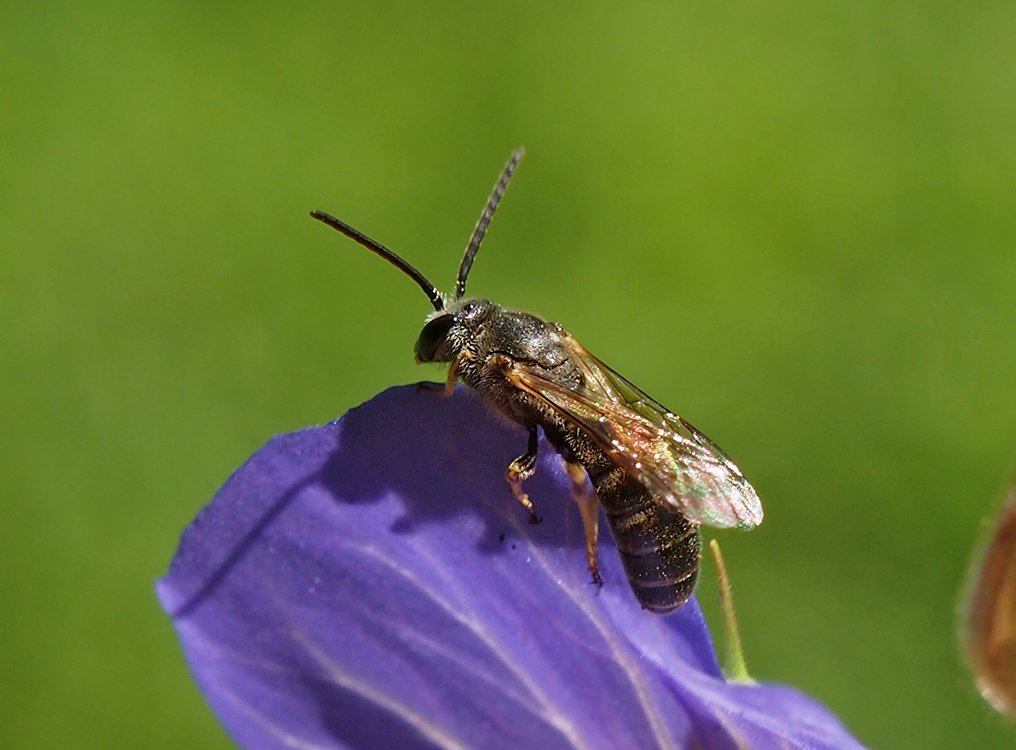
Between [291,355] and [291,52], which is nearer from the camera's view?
[291,355]

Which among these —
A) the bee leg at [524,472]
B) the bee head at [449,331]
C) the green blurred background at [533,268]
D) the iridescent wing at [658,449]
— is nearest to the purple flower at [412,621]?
the bee leg at [524,472]

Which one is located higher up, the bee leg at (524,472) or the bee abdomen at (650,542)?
the bee leg at (524,472)

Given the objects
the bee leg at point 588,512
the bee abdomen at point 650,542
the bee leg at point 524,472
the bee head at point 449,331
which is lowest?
the bee abdomen at point 650,542

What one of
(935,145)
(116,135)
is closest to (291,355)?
(116,135)

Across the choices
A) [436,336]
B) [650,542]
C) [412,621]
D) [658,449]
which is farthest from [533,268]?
[412,621]

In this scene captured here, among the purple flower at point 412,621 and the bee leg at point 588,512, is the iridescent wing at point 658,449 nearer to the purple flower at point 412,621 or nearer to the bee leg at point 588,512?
the bee leg at point 588,512

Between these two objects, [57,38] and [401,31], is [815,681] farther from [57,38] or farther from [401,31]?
[57,38]

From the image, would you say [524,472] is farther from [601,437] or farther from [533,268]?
[533,268]

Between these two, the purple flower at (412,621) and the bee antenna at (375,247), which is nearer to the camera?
the purple flower at (412,621)
